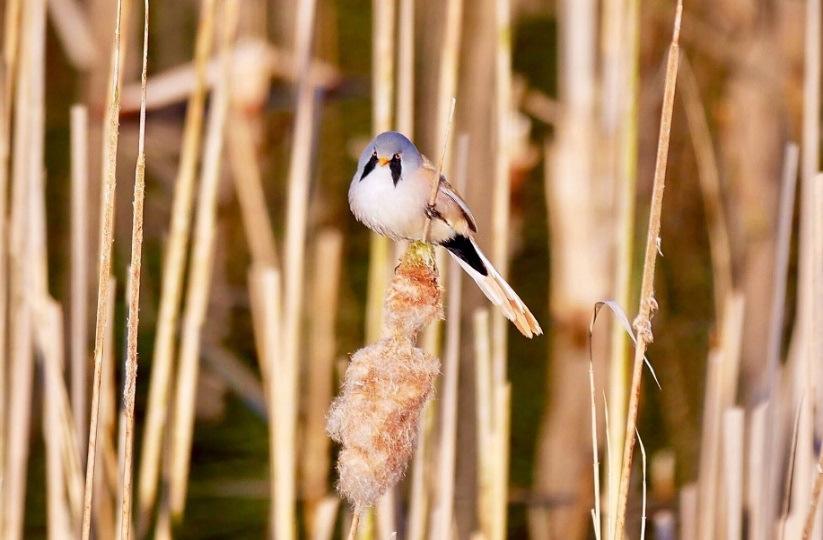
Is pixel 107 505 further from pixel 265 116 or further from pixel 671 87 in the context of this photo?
pixel 265 116

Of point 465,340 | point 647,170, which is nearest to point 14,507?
point 465,340

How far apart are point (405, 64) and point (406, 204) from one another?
1.12ft

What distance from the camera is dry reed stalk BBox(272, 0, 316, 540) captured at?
2725mm

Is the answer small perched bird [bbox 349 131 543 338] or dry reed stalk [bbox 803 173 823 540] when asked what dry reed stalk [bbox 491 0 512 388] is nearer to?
small perched bird [bbox 349 131 543 338]

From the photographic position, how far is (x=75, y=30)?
712cm

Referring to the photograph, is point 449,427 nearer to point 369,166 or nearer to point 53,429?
point 369,166

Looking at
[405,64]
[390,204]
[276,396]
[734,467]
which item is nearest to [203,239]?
[276,396]

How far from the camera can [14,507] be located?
2707mm

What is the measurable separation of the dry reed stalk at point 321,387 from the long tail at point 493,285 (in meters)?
1.44

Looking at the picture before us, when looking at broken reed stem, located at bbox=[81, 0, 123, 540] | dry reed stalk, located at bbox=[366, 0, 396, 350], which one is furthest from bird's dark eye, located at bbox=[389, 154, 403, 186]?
broken reed stem, located at bbox=[81, 0, 123, 540]

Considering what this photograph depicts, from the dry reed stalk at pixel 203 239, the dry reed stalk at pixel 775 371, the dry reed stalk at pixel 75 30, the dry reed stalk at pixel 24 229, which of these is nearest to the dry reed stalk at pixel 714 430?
the dry reed stalk at pixel 775 371

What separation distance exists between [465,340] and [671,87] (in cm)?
354

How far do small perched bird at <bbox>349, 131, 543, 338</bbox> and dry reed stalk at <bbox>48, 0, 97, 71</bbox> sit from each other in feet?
15.3

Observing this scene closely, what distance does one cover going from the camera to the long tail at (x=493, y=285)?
7.69 ft
